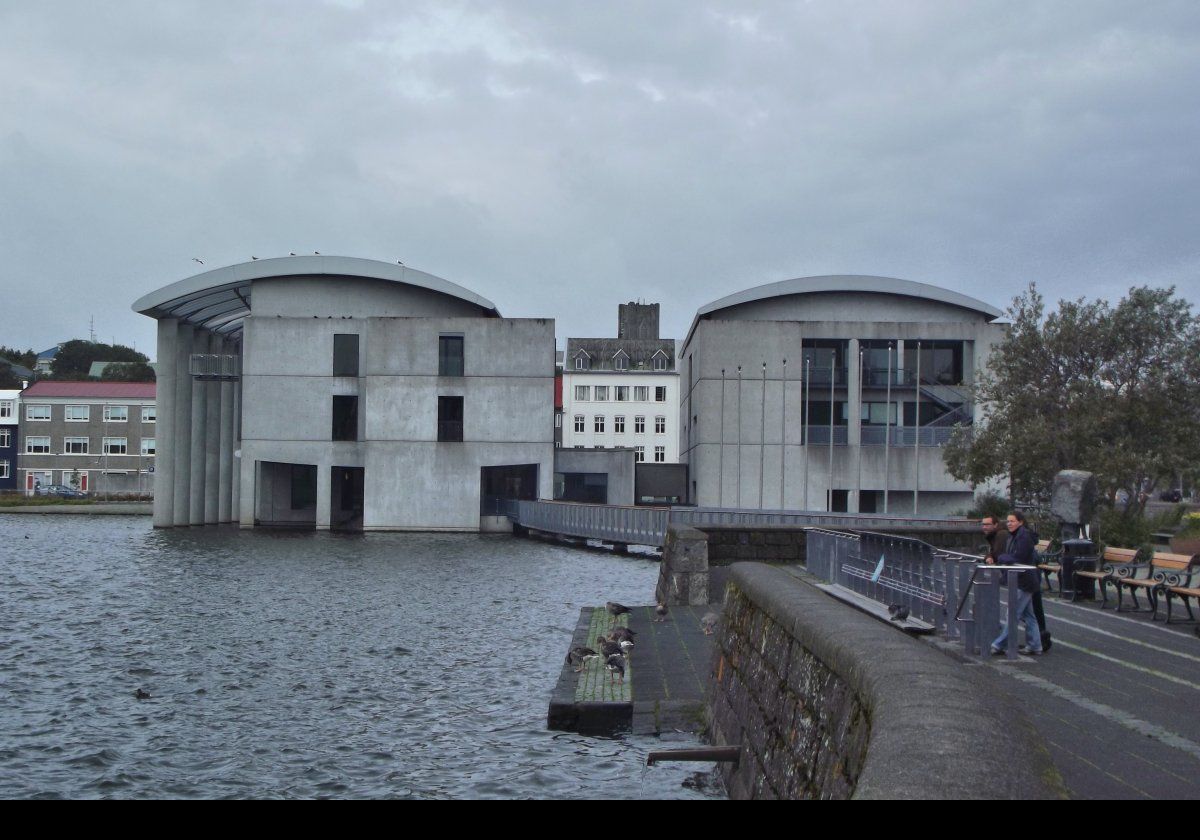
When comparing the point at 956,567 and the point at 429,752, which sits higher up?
the point at 956,567

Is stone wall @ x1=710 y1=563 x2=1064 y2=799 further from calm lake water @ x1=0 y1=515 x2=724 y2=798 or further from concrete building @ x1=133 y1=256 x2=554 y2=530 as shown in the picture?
concrete building @ x1=133 y1=256 x2=554 y2=530

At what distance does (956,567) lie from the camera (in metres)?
11.9

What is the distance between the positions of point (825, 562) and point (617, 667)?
17.0ft

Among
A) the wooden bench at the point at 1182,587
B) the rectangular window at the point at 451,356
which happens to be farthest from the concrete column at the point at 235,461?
A: the wooden bench at the point at 1182,587

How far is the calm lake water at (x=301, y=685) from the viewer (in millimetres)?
11164

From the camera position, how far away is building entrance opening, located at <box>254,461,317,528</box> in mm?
58969

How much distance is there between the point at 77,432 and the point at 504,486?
5462 cm

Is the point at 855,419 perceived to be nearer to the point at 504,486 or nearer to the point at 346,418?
the point at 504,486

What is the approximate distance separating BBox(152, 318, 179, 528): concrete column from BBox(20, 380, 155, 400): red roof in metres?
47.0

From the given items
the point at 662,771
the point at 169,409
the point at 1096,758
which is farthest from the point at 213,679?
the point at 169,409

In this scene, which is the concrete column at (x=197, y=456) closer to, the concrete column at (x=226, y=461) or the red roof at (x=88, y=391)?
the concrete column at (x=226, y=461)

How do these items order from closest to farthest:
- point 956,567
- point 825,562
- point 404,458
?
point 956,567 → point 825,562 → point 404,458
